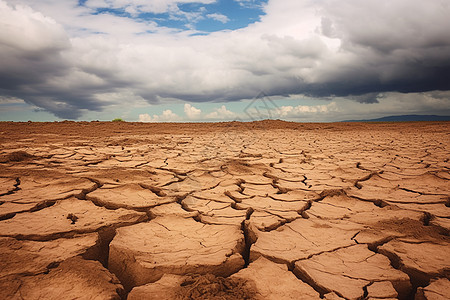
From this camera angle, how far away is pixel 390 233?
5.02 ft

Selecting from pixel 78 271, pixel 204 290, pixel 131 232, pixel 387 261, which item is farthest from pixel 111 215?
pixel 387 261

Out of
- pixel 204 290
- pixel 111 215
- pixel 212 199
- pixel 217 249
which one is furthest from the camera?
pixel 212 199

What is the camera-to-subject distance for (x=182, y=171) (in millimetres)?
3170

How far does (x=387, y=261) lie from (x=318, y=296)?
1.68ft

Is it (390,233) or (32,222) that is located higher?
(32,222)

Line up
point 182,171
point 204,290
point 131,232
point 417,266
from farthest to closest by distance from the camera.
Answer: point 182,171, point 131,232, point 417,266, point 204,290

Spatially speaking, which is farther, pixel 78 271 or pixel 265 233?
pixel 265 233

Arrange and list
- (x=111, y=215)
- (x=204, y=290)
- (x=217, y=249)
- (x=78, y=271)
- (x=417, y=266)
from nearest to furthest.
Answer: (x=204, y=290) < (x=78, y=271) < (x=417, y=266) < (x=217, y=249) < (x=111, y=215)

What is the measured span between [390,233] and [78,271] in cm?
172

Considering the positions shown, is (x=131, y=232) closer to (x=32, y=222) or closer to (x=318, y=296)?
(x=32, y=222)

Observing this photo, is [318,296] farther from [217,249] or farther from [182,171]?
[182,171]

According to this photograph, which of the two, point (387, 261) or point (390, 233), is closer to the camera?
point (387, 261)

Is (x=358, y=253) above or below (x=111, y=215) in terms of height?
below

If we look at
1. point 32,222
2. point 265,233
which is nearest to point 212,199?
point 265,233
